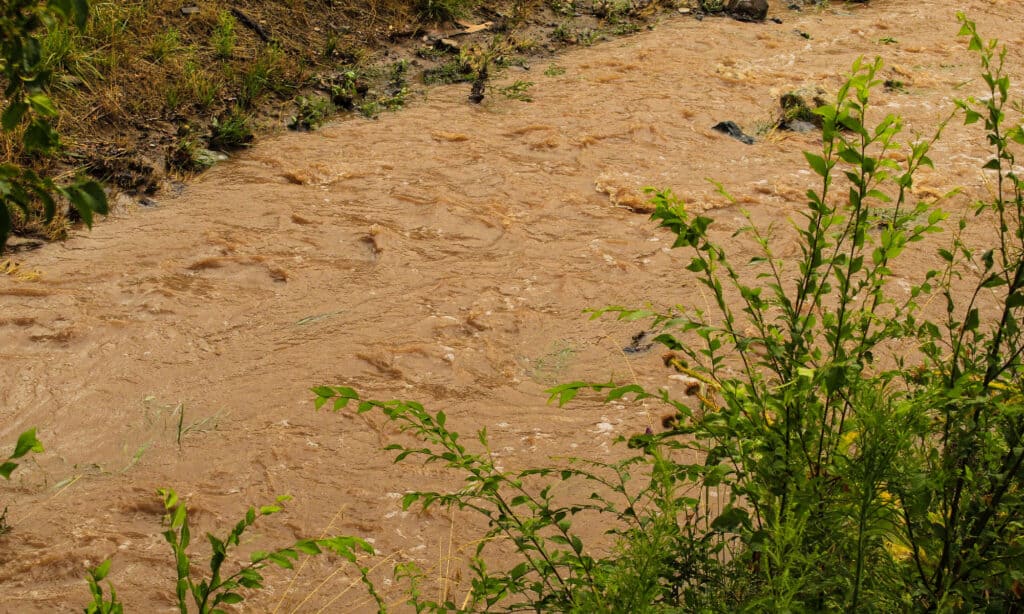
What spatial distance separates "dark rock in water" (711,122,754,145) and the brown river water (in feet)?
0.29

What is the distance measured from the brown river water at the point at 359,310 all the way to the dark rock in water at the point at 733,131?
88 mm

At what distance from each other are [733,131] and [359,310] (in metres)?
3.46

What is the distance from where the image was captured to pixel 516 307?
4832 mm

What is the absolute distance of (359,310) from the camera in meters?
4.74

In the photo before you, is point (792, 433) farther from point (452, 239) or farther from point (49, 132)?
point (452, 239)

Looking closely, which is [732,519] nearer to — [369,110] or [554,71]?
[369,110]

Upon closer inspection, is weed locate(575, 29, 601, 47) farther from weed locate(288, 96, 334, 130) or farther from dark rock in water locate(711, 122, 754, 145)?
weed locate(288, 96, 334, 130)

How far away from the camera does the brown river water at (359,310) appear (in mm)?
3467

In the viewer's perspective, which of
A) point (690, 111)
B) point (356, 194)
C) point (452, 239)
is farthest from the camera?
point (690, 111)

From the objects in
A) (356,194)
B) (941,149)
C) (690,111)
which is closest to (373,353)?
(356,194)

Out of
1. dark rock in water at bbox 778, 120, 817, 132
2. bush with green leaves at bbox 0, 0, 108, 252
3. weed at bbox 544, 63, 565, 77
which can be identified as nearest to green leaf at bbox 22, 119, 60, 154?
bush with green leaves at bbox 0, 0, 108, 252

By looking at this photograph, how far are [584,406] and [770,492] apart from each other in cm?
216

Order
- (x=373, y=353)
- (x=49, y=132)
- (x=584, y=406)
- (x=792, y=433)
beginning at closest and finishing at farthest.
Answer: (x=49, y=132)
(x=792, y=433)
(x=584, y=406)
(x=373, y=353)

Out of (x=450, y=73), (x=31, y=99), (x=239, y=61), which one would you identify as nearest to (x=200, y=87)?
(x=239, y=61)
